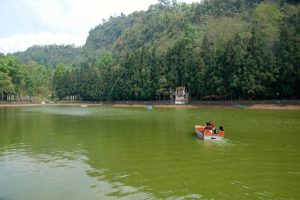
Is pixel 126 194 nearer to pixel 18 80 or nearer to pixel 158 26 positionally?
pixel 18 80

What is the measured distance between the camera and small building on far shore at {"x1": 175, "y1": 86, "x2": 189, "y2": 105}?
87.4m

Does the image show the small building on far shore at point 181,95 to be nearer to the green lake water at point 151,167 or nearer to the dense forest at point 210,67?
the dense forest at point 210,67

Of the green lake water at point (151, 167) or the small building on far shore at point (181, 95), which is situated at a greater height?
the small building on far shore at point (181, 95)

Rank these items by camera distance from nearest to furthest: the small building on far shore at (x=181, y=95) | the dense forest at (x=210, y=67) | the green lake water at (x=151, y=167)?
the green lake water at (x=151, y=167), the dense forest at (x=210, y=67), the small building on far shore at (x=181, y=95)

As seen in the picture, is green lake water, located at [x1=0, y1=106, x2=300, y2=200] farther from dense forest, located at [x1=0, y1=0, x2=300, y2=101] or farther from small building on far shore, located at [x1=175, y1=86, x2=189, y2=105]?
small building on far shore, located at [x1=175, y1=86, x2=189, y2=105]

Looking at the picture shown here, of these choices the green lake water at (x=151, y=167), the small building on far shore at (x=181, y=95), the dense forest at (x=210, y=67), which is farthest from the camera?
the small building on far shore at (x=181, y=95)

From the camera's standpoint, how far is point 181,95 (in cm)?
8950

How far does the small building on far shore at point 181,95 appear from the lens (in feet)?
287

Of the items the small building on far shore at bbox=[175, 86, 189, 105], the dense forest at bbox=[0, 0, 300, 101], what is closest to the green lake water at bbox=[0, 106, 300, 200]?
the dense forest at bbox=[0, 0, 300, 101]

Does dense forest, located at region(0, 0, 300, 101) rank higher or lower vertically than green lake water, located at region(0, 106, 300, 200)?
higher

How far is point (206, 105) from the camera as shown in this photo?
7950cm

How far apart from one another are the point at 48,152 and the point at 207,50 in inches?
2716

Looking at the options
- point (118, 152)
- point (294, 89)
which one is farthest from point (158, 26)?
point (118, 152)

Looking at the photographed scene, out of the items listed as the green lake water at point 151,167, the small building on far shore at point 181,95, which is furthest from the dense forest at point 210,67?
the green lake water at point 151,167
